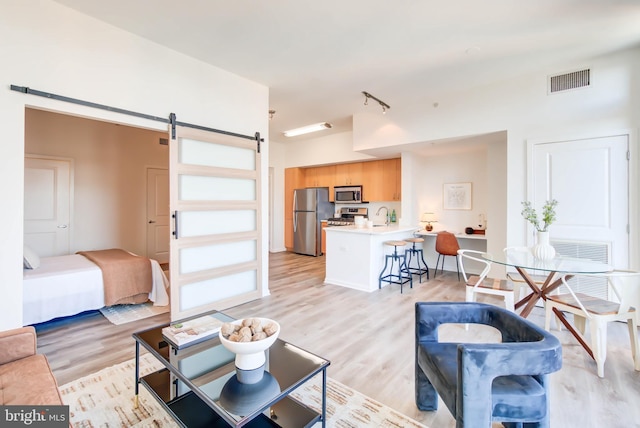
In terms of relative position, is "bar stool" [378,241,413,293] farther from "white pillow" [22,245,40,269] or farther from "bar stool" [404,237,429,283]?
"white pillow" [22,245,40,269]

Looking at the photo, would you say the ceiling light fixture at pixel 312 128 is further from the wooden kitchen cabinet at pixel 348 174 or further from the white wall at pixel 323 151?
the wooden kitchen cabinet at pixel 348 174

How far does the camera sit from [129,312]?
11.2 feet

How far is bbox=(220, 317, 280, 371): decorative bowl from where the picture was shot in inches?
52.6

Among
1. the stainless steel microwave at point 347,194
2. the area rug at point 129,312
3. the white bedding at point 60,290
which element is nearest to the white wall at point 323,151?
the stainless steel microwave at point 347,194

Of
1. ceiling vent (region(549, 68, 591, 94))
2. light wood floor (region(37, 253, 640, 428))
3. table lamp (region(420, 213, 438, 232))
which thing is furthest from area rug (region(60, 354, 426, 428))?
table lamp (region(420, 213, 438, 232))

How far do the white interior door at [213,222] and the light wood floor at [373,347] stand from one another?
0.33 meters

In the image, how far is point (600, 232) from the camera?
3266 mm

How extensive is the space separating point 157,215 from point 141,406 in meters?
4.82

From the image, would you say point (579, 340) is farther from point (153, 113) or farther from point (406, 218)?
point (153, 113)

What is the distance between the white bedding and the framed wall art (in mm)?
5637

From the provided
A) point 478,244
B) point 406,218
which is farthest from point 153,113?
point 478,244

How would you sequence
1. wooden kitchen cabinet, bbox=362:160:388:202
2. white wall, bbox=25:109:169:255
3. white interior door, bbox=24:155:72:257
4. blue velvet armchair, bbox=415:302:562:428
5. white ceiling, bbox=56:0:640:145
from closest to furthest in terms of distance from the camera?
blue velvet armchair, bbox=415:302:562:428, white ceiling, bbox=56:0:640:145, white interior door, bbox=24:155:72:257, white wall, bbox=25:109:169:255, wooden kitchen cabinet, bbox=362:160:388:202

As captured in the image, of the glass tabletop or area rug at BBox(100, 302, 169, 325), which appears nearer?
the glass tabletop

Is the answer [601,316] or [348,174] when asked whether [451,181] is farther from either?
[601,316]
